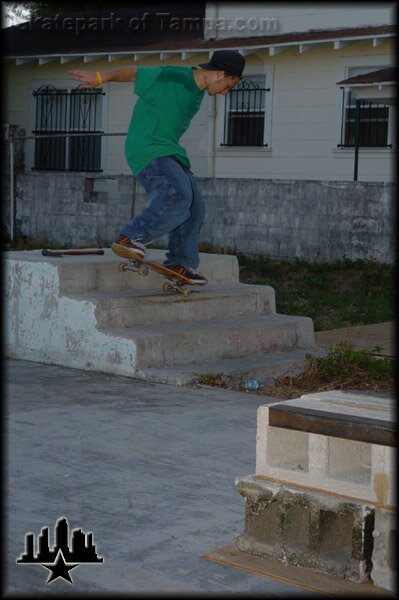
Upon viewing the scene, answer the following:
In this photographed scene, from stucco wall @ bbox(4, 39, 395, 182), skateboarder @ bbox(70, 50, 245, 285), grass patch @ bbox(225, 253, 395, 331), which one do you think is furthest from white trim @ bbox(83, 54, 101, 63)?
skateboarder @ bbox(70, 50, 245, 285)

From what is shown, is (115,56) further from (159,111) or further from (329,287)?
(159,111)

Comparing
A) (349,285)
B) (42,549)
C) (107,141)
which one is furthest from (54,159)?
(42,549)

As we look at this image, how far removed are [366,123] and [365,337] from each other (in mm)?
8871

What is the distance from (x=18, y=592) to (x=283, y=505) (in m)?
1.05

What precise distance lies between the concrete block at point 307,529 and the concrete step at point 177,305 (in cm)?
427

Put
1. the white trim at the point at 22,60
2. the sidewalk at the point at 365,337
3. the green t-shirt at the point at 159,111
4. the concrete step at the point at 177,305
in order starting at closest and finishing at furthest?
the concrete step at the point at 177,305 < the green t-shirt at the point at 159,111 < the sidewalk at the point at 365,337 < the white trim at the point at 22,60

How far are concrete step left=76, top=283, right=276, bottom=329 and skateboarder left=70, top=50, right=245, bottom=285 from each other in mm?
406

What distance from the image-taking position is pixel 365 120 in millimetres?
18828

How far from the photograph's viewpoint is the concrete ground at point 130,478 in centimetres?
400

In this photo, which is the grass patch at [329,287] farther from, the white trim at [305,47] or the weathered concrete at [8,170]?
the weathered concrete at [8,170]

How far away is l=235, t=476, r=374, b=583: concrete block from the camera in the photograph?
3.93m

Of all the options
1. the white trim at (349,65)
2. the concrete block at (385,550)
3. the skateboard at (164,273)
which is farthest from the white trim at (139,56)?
the concrete block at (385,550)

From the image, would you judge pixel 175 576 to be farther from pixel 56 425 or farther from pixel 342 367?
pixel 342 367

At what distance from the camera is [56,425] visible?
6.47 metres
